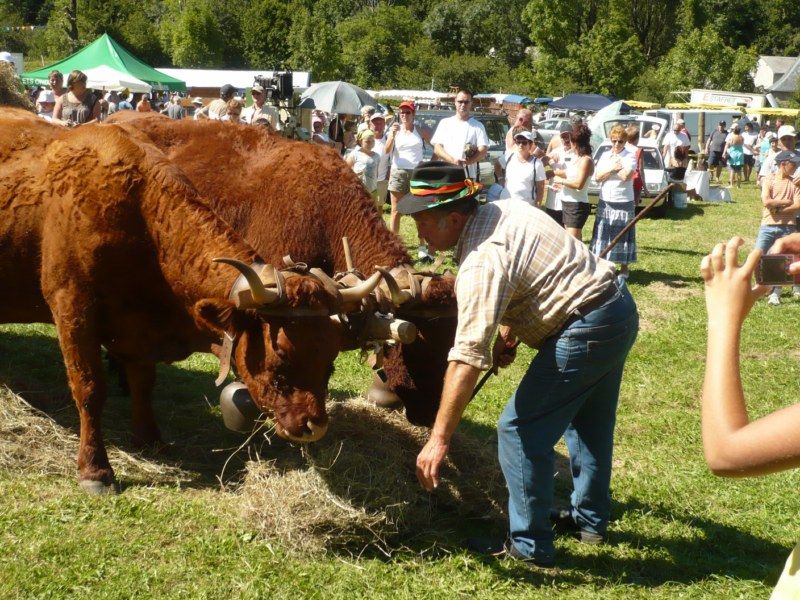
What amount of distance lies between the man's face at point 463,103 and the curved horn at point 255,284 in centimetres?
833

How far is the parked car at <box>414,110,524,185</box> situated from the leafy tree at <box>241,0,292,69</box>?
62.7m

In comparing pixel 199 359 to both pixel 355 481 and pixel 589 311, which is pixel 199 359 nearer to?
Result: pixel 355 481

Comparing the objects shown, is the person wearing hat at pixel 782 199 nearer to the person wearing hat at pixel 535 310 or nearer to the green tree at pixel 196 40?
the person wearing hat at pixel 535 310

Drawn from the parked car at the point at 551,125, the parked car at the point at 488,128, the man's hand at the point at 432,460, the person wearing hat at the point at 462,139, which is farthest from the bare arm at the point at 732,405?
the parked car at the point at 551,125

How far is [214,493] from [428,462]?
211 centimetres

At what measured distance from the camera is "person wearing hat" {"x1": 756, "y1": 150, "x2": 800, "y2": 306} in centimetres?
1167

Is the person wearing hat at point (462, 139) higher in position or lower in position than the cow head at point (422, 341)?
higher

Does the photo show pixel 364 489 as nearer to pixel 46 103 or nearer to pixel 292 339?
pixel 292 339

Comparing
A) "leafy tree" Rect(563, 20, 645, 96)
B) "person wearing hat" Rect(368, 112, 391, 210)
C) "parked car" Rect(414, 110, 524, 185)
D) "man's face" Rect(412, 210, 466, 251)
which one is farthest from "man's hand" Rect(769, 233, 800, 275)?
"leafy tree" Rect(563, 20, 645, 96)

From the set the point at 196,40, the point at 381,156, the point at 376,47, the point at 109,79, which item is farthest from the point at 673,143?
the point at 196,40

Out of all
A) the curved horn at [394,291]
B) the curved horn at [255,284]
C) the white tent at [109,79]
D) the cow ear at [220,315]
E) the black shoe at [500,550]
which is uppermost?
the white tent at [109,79]

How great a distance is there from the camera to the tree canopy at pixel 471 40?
222 ft

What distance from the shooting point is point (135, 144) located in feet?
19.8

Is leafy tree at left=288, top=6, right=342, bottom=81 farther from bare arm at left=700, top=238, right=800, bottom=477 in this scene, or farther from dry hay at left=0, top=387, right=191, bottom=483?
bare arm at left=700, top=238, right=800, bottom=477
